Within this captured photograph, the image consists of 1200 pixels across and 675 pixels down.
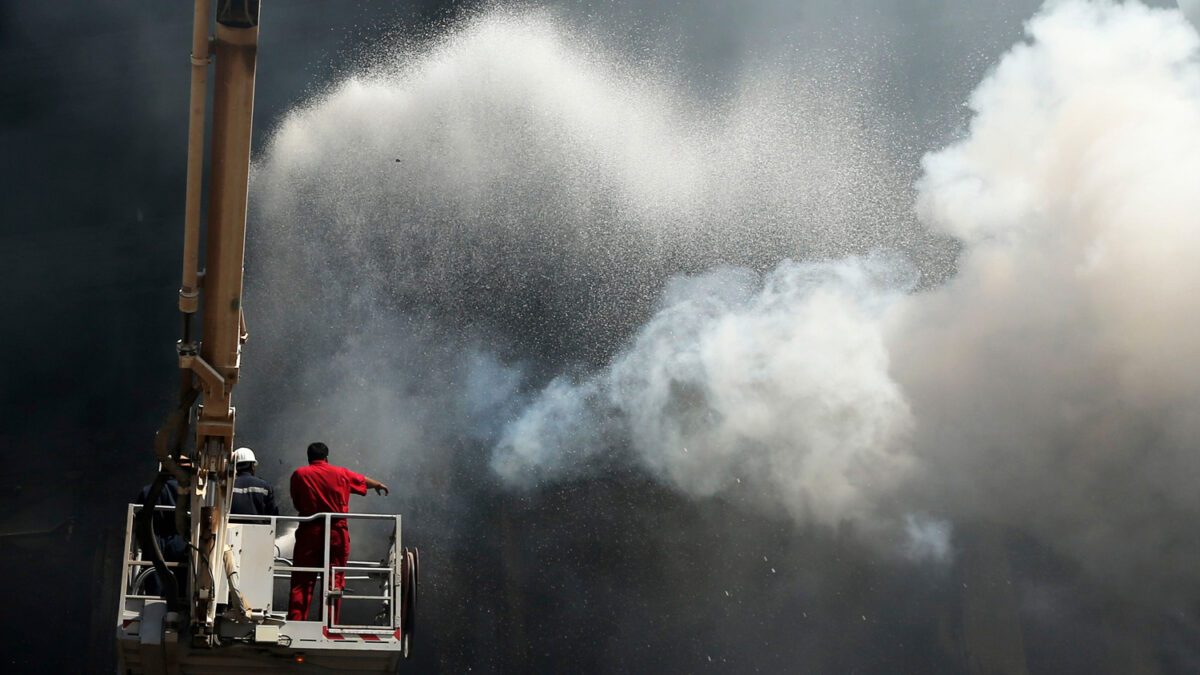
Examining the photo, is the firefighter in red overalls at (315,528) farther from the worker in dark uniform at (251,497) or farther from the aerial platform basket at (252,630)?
the worker in dark uniform at (251,497)

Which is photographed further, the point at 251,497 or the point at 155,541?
the point at 251,497

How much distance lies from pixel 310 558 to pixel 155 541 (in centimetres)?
113

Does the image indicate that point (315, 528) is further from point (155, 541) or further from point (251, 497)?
point (155, 541)

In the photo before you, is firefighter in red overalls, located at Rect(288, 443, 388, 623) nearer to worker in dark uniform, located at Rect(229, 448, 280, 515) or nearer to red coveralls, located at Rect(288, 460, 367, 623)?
red coveralls, located at Rect(288, 460, 367, 623)

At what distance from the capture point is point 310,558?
7.62 m

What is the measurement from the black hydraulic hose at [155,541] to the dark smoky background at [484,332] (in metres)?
6.10

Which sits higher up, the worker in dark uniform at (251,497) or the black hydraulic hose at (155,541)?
the worker in dark uniform at (251,497)

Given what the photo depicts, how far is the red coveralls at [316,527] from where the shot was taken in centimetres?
753

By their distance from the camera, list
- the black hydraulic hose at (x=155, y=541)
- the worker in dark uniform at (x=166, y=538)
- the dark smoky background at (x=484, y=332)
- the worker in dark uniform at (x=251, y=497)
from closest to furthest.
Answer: the black hydraulic hose at (x=155, y=541), the worker in dark uniform at (x=166, y=538), the worker in dark uniform at (x=251, y=497), the dark smoky background at (x=484, y=332)

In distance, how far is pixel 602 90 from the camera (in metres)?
14.9

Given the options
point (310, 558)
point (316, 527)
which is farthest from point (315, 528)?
point (310, 558)

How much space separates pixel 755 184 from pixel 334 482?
831 cm

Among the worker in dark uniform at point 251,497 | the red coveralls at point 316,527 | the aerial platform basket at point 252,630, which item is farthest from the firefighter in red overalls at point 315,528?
the worker in dark uniform at point 251,497

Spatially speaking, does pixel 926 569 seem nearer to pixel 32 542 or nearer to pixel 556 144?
pixel 556 144
